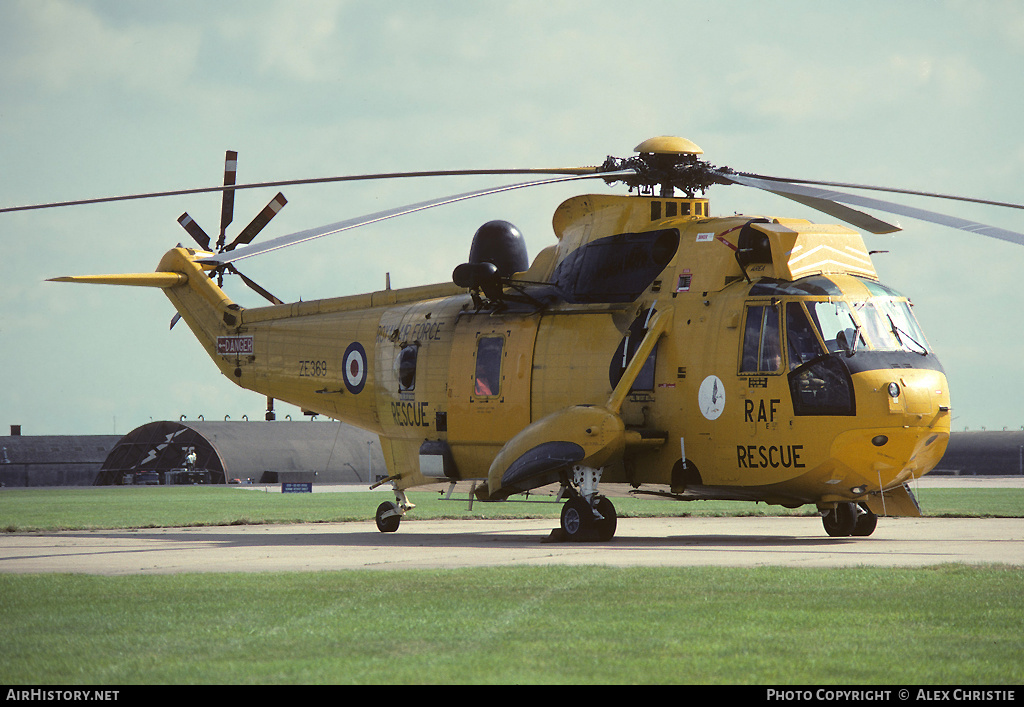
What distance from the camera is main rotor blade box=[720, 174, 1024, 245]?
15.4 meters

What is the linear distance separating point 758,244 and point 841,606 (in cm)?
895

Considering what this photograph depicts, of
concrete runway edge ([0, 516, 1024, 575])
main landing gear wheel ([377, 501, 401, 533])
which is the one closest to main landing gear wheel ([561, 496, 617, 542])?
concrete runway edge ([0, 516, 1024, 575])

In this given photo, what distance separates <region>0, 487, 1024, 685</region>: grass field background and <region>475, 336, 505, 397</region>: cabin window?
24.2 ft

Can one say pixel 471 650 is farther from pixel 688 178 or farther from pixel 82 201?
pixel 688 178

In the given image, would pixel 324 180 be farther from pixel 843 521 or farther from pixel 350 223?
pixel 843 521

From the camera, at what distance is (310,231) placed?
16.8m

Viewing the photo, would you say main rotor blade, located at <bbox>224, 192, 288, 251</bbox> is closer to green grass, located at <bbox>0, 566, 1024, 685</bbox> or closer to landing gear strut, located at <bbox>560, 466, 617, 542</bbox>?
landing gear strut, located at <bbox>560, 466, 617, 542</bbox>

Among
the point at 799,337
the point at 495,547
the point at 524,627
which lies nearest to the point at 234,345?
the point at 495,547

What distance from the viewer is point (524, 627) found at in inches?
350

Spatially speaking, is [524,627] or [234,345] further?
[234,345]

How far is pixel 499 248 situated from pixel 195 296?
9407 millimetres

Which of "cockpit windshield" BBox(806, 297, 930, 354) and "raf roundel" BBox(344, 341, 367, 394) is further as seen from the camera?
"raf roundel" BBox(344, 341, 367, 394)

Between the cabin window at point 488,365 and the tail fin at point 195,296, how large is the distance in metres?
7.80

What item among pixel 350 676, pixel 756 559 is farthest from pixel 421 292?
pixel 350 676
